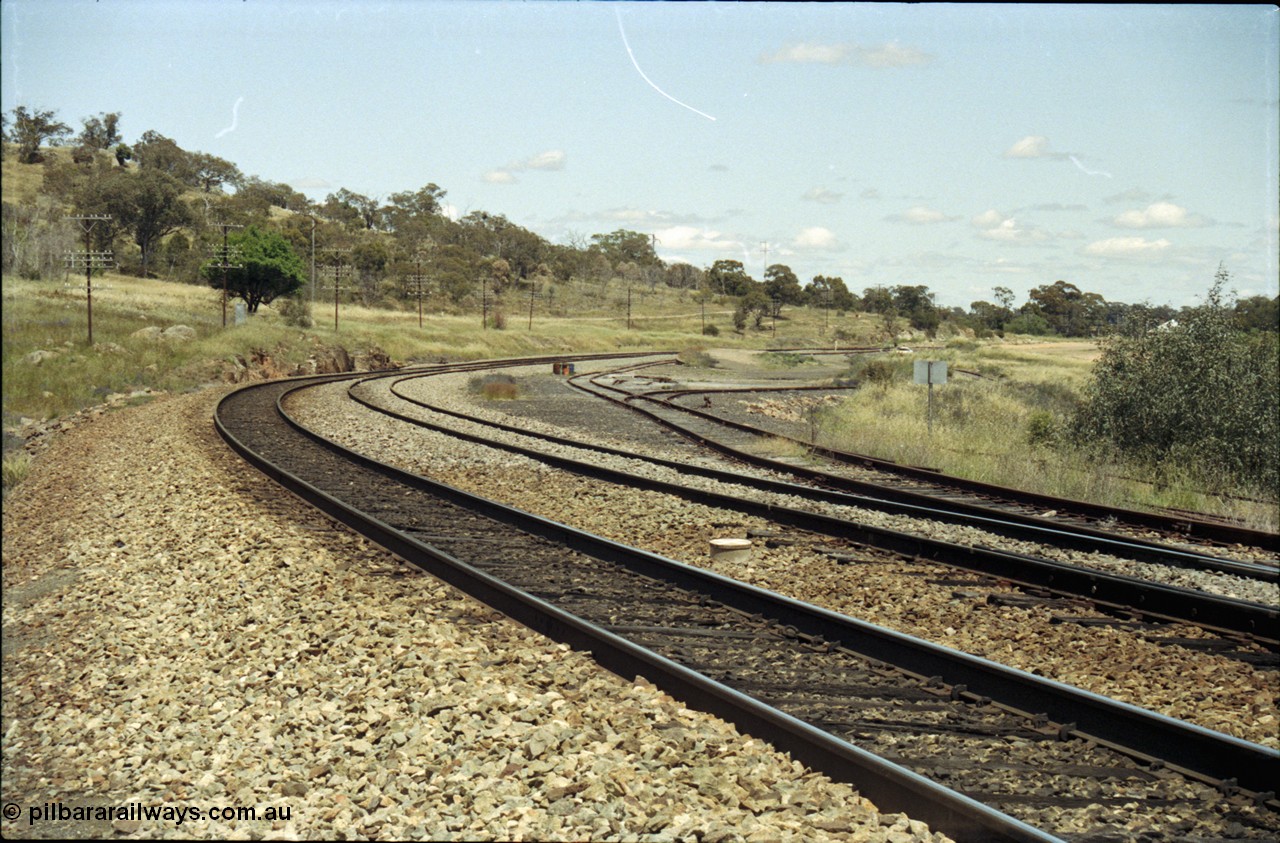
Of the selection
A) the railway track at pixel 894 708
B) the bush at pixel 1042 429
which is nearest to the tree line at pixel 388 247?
the bush at pixel 1042 429

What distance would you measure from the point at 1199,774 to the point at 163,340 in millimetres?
35927

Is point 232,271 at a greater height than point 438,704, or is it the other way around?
point 232,271

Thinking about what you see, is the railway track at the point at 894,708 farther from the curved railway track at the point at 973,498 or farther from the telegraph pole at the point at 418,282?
the telegraph pole at the point at 418,282

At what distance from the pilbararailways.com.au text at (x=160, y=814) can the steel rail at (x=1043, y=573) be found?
6422 millimetres

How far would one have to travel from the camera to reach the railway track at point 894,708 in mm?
4562

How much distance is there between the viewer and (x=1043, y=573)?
347 inches

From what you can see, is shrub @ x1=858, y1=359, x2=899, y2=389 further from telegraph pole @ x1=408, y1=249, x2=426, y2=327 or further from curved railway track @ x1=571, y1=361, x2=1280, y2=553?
telegraph pole @ x1=408, y1=249, x2=426, y2=327

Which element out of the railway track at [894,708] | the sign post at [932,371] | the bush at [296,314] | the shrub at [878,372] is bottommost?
the railway track at [894,708]

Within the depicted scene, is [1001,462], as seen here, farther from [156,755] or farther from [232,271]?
[232,271]

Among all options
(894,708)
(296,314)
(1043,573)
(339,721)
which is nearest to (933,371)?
(1043,573)

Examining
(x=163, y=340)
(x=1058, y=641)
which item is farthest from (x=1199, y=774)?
(x=163, y=340)

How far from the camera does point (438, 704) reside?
539 cm

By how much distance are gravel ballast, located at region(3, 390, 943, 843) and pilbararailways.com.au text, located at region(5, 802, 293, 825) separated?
0.11ft

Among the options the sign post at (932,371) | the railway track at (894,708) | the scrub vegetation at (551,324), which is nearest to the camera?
the railway track at (894,708)
